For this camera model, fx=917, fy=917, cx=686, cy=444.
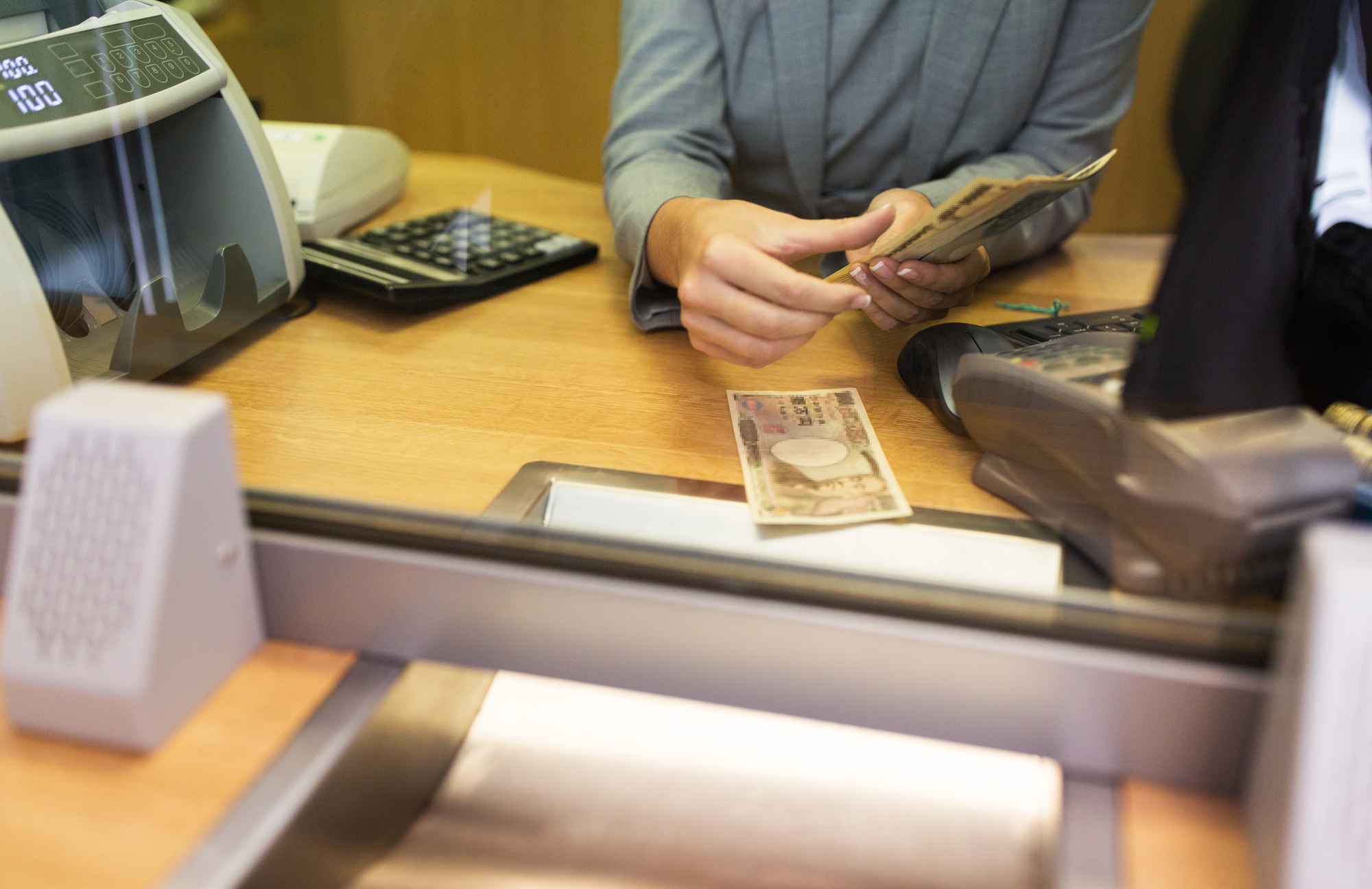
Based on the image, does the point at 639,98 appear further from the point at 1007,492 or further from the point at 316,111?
the point at 1007,492

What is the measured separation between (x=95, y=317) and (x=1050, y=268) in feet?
2.61

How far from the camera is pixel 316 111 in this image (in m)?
1.00

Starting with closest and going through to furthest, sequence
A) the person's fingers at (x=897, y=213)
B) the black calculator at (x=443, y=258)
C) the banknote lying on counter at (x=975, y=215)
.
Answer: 1. the banknote lying on counter at (x=975, y=215)
2. the person's fingers at (x=897, y=213)
3. the black calculator at (x=443, y=258)

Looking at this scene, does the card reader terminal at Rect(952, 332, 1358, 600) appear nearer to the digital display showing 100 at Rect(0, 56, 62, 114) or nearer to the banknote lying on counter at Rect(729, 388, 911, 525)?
the banknote lying on counter at Rect(729, 388, 911, 525)

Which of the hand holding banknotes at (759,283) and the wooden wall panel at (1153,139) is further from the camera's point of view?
the hand holding banknotes at (759,283)

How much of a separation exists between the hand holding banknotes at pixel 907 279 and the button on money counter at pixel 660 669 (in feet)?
0.07

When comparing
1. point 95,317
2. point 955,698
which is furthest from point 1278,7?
point 95,317

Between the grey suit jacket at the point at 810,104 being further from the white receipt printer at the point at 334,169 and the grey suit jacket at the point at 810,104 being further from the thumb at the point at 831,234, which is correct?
the white receipt printer at the point at 334,169

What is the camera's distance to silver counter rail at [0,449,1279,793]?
1.68 feet

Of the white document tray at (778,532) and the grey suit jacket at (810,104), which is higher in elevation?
the grey suit jacket at (810,104)

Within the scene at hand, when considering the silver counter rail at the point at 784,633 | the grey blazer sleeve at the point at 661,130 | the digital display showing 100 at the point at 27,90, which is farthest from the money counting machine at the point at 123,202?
the grey blazer sleeve at the point at 661,130

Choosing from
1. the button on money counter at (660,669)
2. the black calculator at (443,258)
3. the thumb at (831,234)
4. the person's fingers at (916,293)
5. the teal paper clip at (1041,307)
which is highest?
the thumb at (831,234)

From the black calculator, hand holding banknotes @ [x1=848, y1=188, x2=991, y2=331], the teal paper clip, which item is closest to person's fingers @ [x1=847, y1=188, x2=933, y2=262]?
hand holding banknotes @ [x1=848, y1=188, x2=991, y2=331]

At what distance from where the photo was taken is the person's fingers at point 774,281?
0.72 meters
